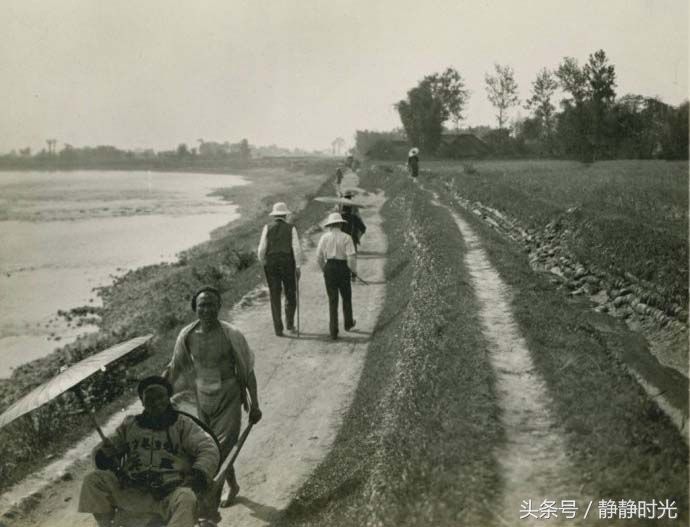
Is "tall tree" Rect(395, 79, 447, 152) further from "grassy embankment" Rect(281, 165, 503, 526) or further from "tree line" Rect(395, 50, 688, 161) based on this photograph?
"grassy embankment" Rect(281, 165, 503, 526)

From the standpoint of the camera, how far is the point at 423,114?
52594 mm

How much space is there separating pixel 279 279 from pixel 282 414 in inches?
122

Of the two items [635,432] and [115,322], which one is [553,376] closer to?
[635,432]

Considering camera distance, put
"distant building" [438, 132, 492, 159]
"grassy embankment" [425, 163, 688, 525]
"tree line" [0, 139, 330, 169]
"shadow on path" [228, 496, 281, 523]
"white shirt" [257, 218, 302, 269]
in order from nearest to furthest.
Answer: "grassy embankment" [425, 163, 688, 525]
"shadow on path" [228, 496, 281, 523]
"white shirt" [257, 218, 302, 269]
"distant building" [438, 132, 492, 159]
"tree line" [0, 139, 330, 169]

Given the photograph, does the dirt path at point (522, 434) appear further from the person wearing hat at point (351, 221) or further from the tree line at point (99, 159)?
the tree line at point (99, 159)

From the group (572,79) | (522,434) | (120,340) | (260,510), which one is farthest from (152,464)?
(572,79)

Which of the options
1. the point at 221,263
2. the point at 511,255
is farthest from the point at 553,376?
the point at 221,263

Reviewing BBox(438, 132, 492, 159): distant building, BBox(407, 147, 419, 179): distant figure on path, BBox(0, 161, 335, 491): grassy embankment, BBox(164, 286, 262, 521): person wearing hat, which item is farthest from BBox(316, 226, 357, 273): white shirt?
BBox(438, 132, 492, 159): distant building

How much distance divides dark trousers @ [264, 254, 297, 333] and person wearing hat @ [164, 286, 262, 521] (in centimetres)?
476

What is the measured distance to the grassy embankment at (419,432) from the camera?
4832 millimetres

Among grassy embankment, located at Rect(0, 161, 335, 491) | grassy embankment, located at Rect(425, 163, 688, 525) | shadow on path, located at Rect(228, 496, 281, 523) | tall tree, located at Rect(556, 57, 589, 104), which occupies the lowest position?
grassy embankment, located at Rect(0, 161, 335, 491)

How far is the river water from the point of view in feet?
61.4

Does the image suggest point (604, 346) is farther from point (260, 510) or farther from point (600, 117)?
point (600, 117)

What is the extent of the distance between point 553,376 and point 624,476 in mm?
2136
